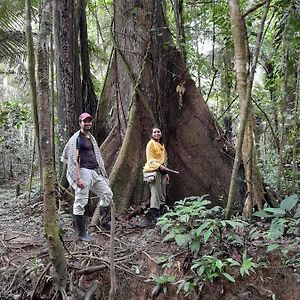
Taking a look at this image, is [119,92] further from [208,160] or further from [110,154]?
[208,160]

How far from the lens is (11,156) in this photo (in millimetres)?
15203

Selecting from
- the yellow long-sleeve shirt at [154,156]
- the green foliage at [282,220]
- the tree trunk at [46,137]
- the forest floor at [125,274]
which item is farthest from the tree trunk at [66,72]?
the green foliage at [282,220]

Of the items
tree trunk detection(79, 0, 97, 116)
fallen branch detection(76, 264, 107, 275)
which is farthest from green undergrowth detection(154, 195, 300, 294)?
tree trunk detection(79, 0, 97, 116)

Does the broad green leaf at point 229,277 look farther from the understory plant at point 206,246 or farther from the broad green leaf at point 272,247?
the broad green leaf at point 272,247

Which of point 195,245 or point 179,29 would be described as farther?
point 179,29

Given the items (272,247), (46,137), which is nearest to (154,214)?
(272,247)

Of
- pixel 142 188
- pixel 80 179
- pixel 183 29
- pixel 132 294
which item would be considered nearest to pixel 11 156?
pixel 183 29

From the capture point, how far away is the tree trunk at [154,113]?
677 centimetres

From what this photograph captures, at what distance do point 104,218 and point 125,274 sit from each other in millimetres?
1485

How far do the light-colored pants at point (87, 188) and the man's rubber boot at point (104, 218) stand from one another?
361 millimetres

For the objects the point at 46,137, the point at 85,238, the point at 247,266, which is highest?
the point at 46,137

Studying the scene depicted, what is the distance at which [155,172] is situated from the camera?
593cm

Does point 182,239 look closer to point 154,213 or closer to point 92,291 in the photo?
point 92,291

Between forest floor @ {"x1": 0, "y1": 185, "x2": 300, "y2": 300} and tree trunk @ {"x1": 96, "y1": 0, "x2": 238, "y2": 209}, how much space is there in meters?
1.46
